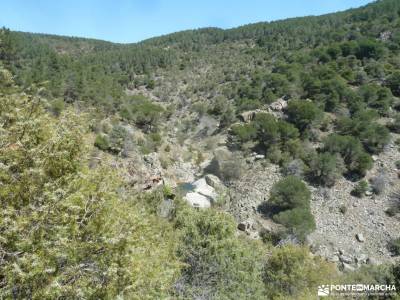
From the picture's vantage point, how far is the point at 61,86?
43.5m

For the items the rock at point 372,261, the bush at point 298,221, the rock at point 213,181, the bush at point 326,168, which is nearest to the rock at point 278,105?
the bush at point 326,168

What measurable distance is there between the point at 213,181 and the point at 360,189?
1133cm

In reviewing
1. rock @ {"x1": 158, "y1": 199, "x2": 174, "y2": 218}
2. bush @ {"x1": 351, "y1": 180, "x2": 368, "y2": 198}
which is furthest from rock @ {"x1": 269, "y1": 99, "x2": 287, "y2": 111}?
rock @ {"x1": 158, "y1": 199, "x2": 174, "y2": 218}

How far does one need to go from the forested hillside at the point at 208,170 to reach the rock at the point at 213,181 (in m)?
0.24

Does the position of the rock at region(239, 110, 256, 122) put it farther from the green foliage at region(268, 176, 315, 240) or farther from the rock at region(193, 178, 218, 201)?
the green foliage at region(268, 176, 315, 240)

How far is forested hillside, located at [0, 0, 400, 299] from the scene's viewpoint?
6148 mm

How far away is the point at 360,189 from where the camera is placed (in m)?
30.3

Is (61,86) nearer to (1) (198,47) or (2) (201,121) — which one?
(2) (201,121)

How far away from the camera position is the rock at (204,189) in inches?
1208

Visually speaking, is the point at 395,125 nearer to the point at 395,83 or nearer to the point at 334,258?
the point at 395,83

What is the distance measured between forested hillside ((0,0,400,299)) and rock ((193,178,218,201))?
0.45 feet

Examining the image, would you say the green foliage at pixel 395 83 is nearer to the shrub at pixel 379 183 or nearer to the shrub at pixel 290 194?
the shrub at pixel 379 183

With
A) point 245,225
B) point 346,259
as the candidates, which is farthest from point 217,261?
point 346,259

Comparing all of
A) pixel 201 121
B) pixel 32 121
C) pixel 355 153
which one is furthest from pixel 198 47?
pixel 32 121
